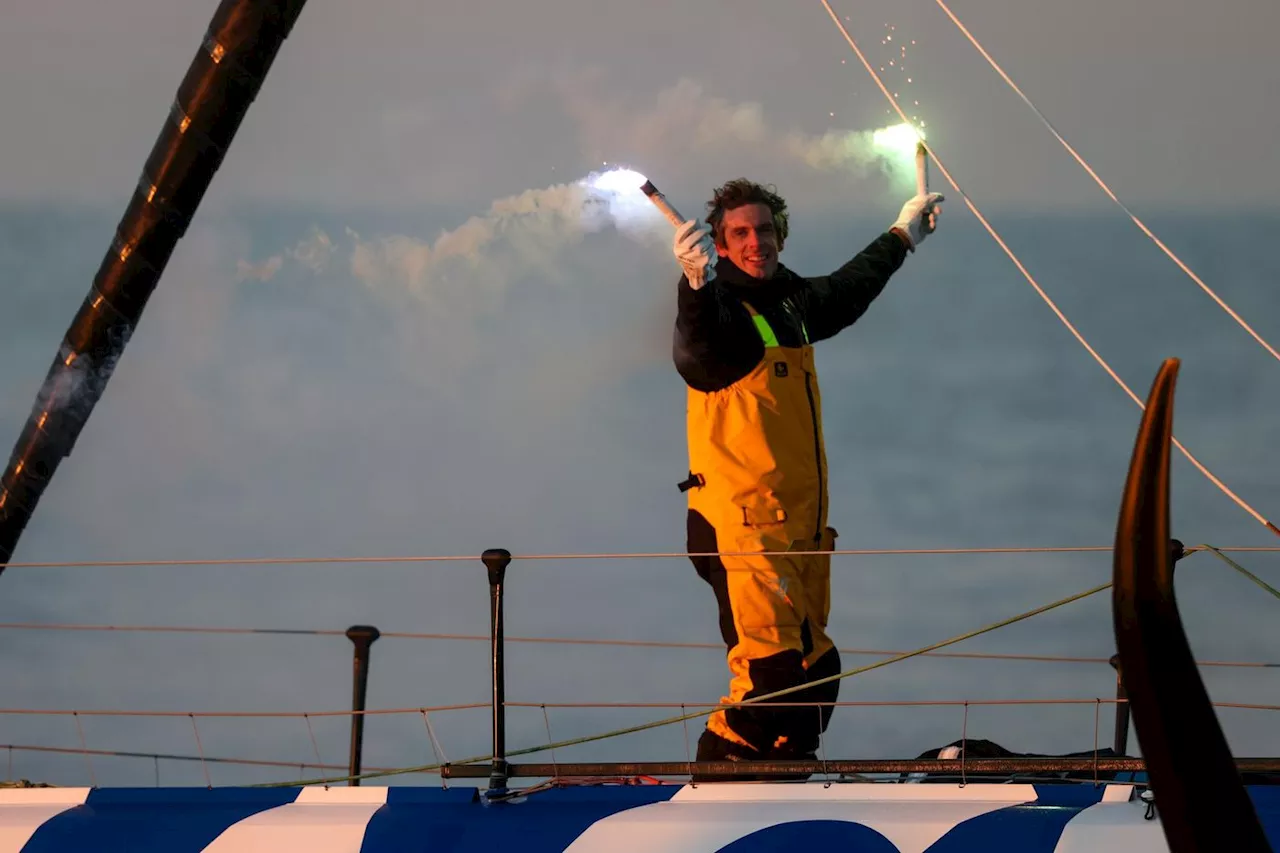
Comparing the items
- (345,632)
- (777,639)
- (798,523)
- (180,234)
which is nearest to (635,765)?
(777,639)

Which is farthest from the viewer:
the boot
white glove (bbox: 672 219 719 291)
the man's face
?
the man's face

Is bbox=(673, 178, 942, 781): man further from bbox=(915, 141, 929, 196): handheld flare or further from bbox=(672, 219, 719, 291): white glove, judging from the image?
bbox=(915, 141, 929, 196): handheld flare

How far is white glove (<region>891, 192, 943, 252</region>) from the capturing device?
762cm

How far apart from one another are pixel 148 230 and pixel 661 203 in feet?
10.1

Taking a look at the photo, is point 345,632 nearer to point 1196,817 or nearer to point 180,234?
point 180,234

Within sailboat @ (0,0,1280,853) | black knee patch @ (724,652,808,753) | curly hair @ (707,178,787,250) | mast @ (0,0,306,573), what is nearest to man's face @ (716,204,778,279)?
curly hair @ (707,178,787,250)

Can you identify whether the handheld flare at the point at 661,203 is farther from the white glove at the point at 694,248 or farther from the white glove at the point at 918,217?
the white glove at the point at 918,217

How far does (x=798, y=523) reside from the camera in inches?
247

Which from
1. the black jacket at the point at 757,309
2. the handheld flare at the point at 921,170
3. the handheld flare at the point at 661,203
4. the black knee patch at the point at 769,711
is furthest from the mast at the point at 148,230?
the black knee patch at the point at 769,711

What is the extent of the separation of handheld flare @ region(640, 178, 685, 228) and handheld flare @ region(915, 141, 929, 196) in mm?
2122

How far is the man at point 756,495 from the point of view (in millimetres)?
6078

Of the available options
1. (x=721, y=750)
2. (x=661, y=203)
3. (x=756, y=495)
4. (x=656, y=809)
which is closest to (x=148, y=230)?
(x=661, y=203)

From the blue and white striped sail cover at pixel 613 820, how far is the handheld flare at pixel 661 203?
233 centimetres

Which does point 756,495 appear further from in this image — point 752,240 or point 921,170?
point 921,170
